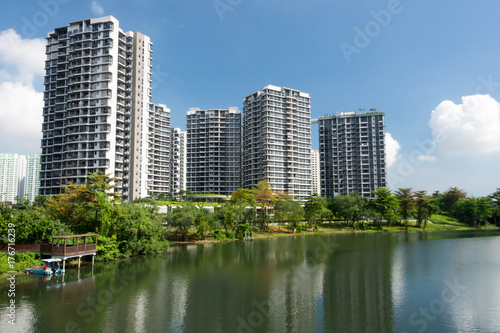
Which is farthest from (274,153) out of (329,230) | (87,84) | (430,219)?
(87,84)

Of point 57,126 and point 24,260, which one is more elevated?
point 57,126

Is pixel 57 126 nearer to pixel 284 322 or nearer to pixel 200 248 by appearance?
pixel 200 248

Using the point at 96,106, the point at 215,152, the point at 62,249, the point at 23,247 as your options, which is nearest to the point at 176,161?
the point at 215,152

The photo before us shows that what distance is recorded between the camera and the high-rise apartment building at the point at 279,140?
112 metres

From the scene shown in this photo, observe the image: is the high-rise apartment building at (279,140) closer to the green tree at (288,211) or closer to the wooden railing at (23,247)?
the green tree at (288,211)

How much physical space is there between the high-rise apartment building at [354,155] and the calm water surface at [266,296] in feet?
299

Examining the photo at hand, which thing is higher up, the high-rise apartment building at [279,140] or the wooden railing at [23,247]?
the high-rise apartment building at [279,140]

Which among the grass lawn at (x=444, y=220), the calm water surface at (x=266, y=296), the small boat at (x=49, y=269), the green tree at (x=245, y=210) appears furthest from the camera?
the grass lawn at (x=444, y=220)

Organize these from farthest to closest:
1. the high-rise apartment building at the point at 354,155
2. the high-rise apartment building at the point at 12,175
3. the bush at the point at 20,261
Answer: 1. the high-rise apartment building at the point at 12,175
2. the high-rise apartment building at the point at 354,155
3. the bush at the point at 20,261

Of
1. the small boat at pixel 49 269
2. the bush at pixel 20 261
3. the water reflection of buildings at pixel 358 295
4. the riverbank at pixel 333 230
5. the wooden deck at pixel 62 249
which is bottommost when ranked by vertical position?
the riverbank at pixel 333 230

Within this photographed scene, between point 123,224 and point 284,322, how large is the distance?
28862 mm

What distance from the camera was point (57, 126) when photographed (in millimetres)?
79625

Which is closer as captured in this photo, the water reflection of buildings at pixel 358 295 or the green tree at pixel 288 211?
the water reflection of buildings at pixel 358 295

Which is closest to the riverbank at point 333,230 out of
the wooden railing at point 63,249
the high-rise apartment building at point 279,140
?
A: the wooden railing at point 63,249
